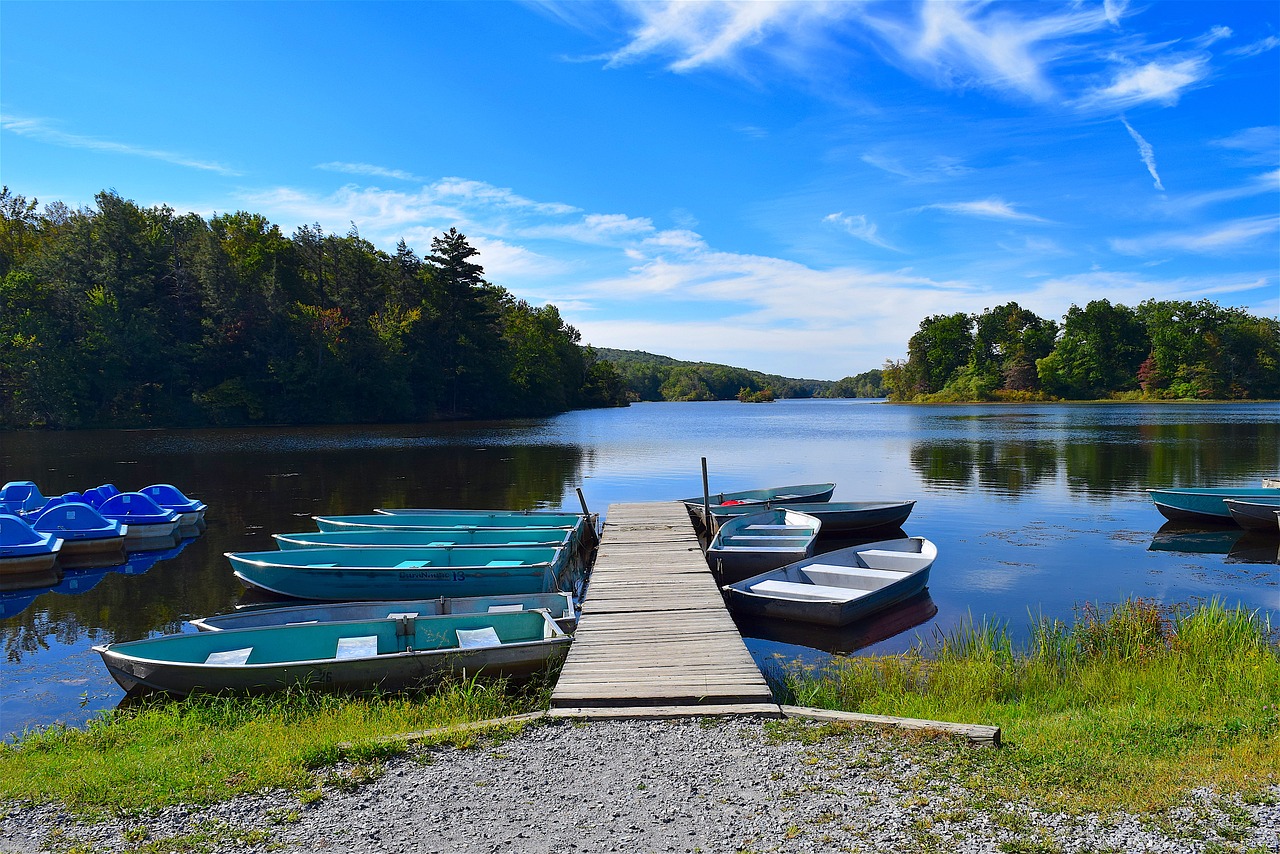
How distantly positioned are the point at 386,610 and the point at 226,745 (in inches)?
164

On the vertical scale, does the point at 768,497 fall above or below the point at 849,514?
above

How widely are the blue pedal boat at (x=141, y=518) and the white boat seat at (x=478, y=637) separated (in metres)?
12.7

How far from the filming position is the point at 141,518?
1861 centimetres

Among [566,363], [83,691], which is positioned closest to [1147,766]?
[83,691]

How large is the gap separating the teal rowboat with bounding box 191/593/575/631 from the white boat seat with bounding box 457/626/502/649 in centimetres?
42

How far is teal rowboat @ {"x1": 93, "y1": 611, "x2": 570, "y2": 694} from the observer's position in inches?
326

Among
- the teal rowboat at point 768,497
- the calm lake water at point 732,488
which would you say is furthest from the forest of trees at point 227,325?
the teal rowboat at point 768,497

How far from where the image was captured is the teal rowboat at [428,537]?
15586 mm

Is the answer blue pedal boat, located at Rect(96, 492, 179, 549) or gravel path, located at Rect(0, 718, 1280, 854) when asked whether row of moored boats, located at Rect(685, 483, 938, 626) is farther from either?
blue pedal boat, located at Rect(96, 492, 179, 549)

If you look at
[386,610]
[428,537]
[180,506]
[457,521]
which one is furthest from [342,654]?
[180,506]

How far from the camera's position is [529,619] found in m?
10.0

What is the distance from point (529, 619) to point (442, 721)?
289cm

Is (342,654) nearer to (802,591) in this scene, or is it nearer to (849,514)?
(802,591)

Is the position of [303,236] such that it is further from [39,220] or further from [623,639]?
[623,639]
